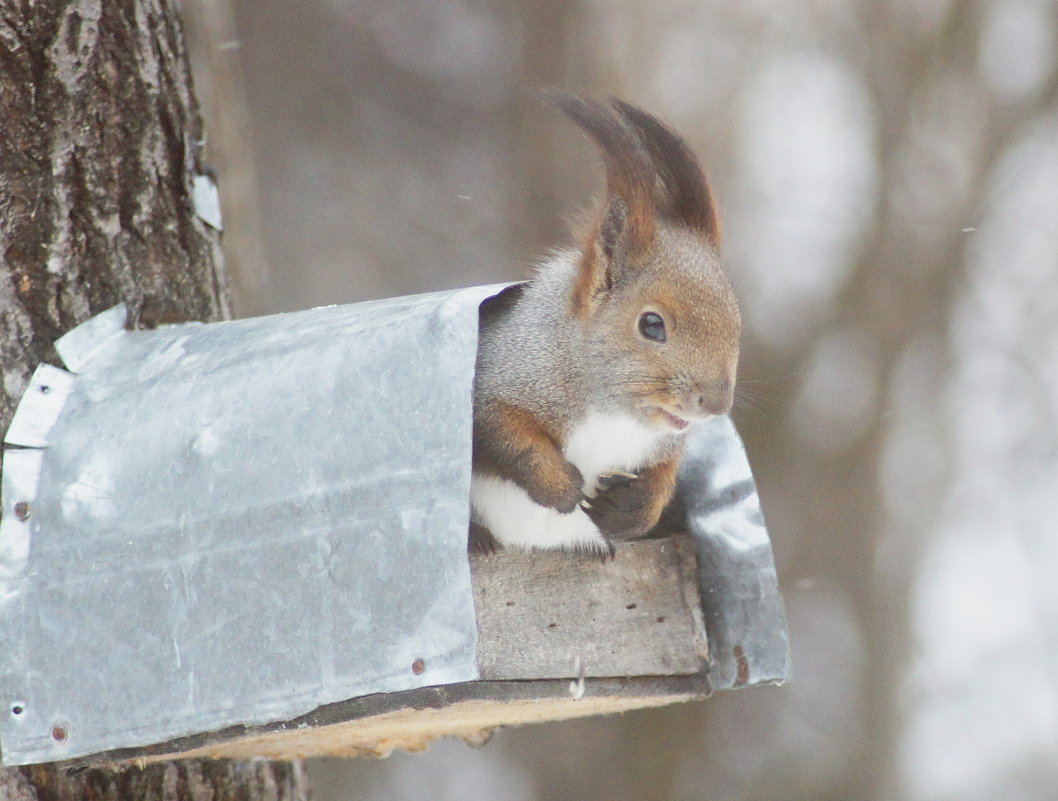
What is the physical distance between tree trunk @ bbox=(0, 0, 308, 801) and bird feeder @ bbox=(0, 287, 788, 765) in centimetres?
9

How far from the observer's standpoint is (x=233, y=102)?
3.09m

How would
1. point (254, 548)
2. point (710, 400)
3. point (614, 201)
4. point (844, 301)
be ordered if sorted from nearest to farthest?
1. point (254, 548)
2. point (710, 400)
3. point (614, 201)
4. point (844, 301)

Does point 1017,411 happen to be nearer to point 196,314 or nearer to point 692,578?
point 692,578

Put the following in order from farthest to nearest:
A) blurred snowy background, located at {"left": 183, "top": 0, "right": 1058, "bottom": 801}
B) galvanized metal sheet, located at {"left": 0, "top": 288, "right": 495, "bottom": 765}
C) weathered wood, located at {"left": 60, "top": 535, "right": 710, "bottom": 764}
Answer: blurred snowy background, located at {"left": 183, "top": 0, "right": 1058, "bottom": 801} < weathered wood, located at {"left": 60, "top": 535, "right": 710, "bottom": 764} < galvanized metal sheet, located at {"left": 0, "top": 288, "right": 495, "bottom": 765}

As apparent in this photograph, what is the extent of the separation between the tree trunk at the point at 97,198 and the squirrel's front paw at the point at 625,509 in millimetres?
722

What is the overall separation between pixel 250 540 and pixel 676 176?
32.5 inches

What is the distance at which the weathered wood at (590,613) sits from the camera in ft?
5.88

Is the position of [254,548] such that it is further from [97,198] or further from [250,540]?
[97,198]

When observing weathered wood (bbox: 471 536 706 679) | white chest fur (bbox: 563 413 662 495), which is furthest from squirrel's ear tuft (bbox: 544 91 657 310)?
weathered wood (bbox: 471 536 706 679)

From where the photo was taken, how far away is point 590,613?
6.26ft

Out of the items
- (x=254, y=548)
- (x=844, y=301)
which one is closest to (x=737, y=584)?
(x=254, y=548)

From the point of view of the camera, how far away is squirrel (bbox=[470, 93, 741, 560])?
70.6 inches

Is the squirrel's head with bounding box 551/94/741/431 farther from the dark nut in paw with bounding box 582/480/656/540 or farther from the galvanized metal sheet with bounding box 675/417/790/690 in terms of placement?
the galvanized metal sheet with bounding box 675/417/790/690

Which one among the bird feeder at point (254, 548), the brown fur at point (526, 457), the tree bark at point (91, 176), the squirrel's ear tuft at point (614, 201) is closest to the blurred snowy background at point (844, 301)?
the tree bark at point (91, 176)
